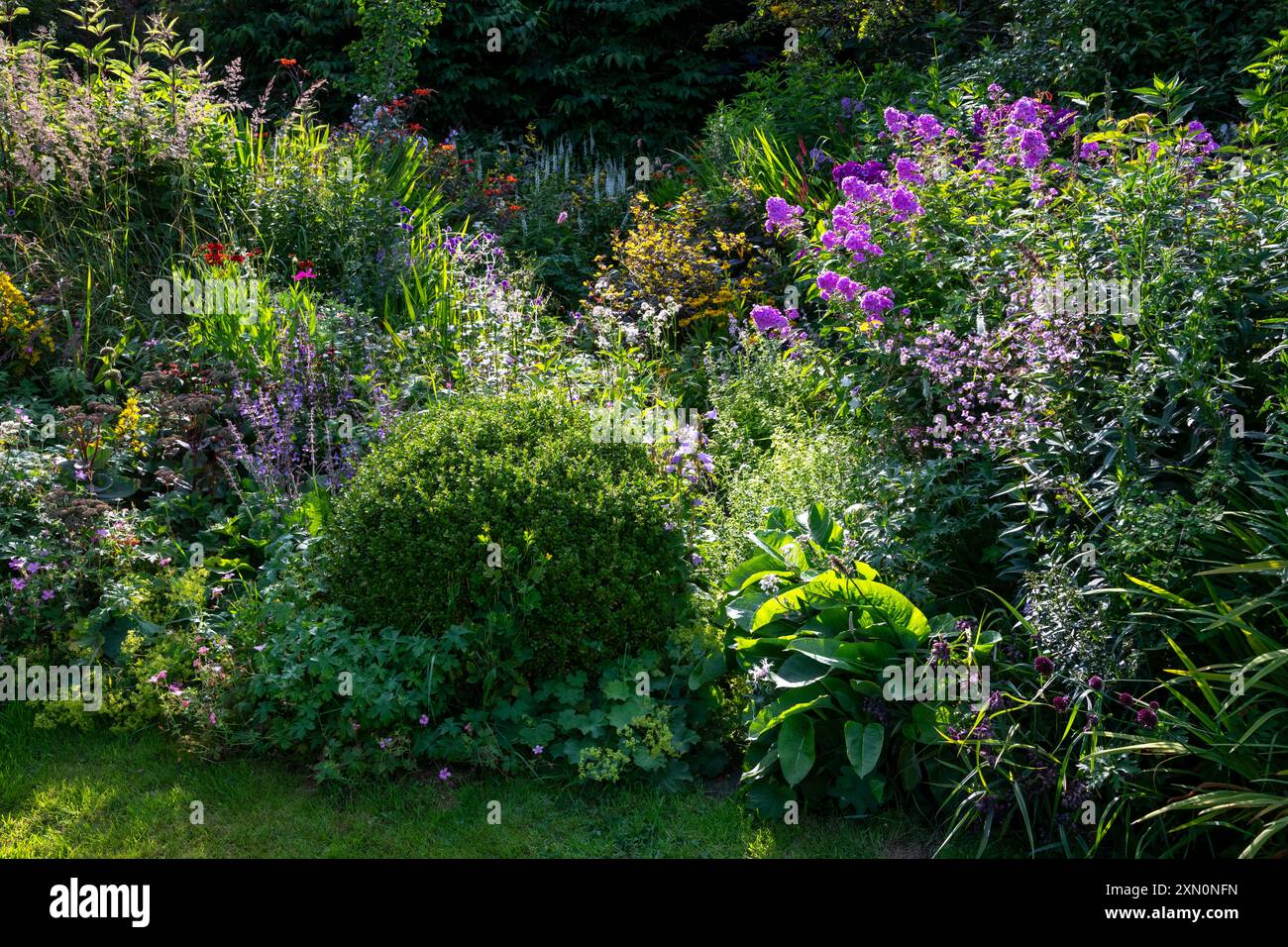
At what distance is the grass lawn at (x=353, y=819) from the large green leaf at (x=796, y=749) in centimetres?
26

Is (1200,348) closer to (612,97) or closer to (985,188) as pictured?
(985,188)

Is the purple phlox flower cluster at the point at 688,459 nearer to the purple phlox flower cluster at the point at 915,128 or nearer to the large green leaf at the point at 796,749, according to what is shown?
the large green leaf at the point at 796,749

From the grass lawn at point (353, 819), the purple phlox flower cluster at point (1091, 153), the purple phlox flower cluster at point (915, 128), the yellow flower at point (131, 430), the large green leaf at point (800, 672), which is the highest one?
the purple phlox flower cluster at point (915, 128)

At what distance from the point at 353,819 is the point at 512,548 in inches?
46.1

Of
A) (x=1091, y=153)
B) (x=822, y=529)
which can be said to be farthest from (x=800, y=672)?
(x=1091, y=153)

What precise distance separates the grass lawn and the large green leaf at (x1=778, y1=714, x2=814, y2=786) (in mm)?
255

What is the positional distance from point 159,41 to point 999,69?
5.77m

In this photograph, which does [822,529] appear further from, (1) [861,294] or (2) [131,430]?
(2) [131,430]

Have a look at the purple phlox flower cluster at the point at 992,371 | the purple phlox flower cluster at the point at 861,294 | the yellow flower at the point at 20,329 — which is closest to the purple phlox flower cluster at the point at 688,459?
the purple phlox flower cluster at the point at 861,294

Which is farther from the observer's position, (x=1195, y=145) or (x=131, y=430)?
(x=131, y=430)

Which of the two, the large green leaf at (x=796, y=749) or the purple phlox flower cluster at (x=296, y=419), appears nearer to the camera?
the large green leaf at (x=796, y=749)

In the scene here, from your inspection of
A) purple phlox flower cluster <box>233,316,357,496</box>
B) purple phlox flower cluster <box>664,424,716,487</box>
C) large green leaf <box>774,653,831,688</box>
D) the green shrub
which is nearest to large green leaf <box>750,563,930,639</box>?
large green leaf <box>774,653,831,688</box>

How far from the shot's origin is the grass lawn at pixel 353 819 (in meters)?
3.80

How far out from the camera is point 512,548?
4.39 metres
